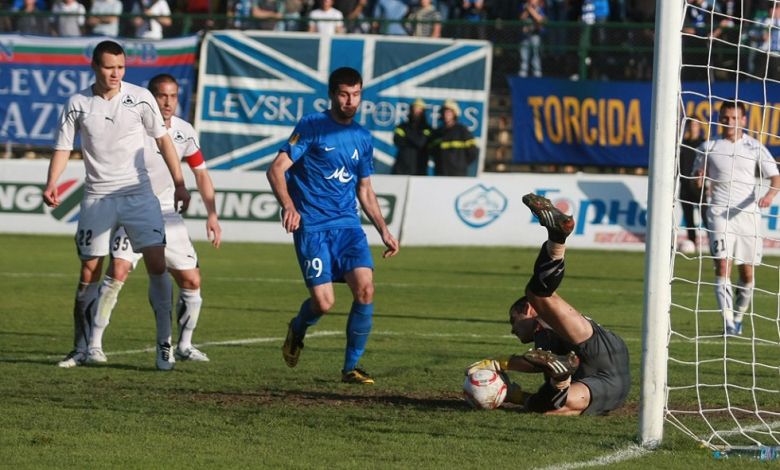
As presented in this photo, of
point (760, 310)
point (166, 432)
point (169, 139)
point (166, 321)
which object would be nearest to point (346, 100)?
point (169, 139)

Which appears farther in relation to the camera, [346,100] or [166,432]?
[346,100]

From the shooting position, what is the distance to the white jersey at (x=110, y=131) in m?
9.24

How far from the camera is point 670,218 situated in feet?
21.1

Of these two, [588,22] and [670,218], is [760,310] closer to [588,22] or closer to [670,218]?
[670,218]

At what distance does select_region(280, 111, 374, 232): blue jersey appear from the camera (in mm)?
9039

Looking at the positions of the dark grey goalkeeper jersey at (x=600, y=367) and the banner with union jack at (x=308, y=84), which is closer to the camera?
the dark grey goalkeeper jersey at (x=600, y=367)

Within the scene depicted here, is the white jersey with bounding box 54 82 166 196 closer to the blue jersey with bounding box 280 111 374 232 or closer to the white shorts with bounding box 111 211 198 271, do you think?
the white shorts with bounding box 111 211 198 271

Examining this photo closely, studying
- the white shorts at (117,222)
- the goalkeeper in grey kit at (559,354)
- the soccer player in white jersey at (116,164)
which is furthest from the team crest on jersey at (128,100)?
the goalkeeper in grey kit at (559,354)

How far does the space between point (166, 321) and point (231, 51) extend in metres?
14.4

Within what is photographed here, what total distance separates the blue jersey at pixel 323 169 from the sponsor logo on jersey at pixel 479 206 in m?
11.8

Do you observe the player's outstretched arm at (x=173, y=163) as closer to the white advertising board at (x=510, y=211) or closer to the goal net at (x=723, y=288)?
the goal net at (x=723, y=288)

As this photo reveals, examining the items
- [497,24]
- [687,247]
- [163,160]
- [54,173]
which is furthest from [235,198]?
[54,173]

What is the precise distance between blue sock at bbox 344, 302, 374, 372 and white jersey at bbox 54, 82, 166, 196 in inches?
75.5

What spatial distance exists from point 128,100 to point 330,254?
6.24 feet
